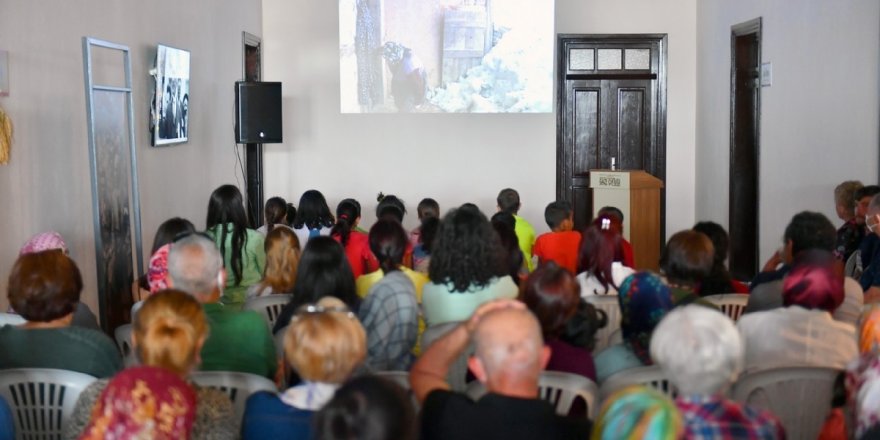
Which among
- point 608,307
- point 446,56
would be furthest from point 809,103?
point 608,307

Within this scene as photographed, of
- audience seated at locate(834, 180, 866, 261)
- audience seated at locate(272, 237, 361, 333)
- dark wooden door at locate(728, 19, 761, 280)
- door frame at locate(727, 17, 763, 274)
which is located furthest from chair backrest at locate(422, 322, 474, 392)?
dark wooden door at locate(728, 19, 761, 280)

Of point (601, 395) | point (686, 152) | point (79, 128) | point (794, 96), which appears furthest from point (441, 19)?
point (601, 395)

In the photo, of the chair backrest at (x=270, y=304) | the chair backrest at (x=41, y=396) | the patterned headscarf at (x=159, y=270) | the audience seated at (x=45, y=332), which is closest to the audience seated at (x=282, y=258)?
the chair backrest at (x=270, y=304)

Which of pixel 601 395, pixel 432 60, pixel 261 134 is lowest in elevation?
pixel 601 395

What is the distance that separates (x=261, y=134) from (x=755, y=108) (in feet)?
15.1

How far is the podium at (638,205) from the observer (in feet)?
32.1

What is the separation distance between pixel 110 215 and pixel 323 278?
2838mm

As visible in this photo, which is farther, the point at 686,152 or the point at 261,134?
the point at 686,152

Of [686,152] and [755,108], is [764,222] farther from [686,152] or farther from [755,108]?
[686,152]

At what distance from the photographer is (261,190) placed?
10938mm

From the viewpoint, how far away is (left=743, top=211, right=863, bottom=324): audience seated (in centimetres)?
427

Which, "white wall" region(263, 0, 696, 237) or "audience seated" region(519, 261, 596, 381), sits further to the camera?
"white wall" region(263, 0, 696, 237)

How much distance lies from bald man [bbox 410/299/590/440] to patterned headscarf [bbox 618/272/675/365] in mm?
1127

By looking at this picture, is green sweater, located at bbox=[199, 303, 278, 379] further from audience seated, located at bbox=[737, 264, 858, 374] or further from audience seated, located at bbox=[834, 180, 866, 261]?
audience seated, located at bbox=[834, 180, 866, 261]
